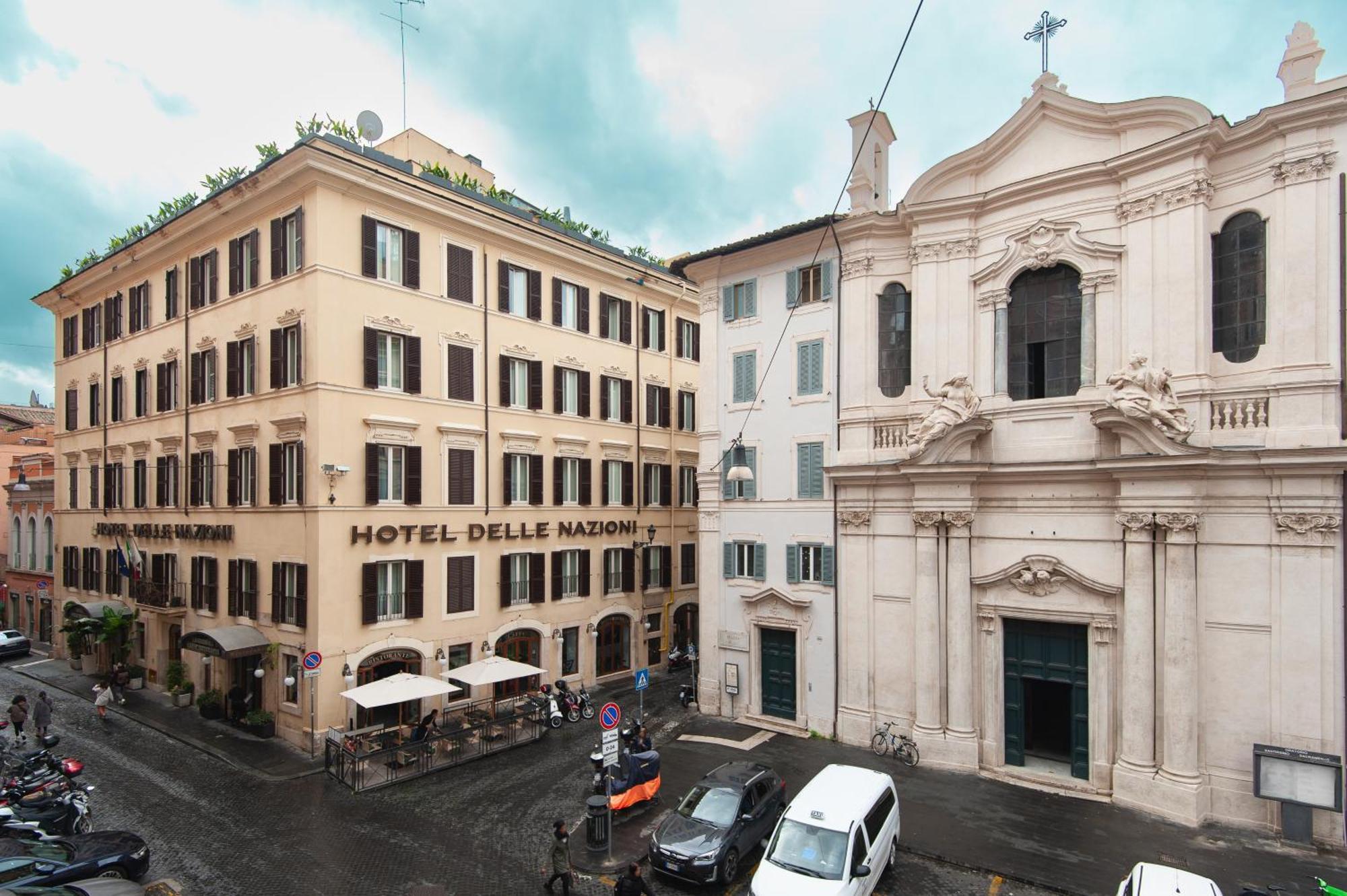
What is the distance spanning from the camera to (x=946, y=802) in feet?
59.1

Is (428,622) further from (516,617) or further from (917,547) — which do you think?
(917,547)

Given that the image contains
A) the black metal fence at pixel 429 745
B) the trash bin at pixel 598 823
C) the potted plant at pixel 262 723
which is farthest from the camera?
the potted plant at pixel 262 723

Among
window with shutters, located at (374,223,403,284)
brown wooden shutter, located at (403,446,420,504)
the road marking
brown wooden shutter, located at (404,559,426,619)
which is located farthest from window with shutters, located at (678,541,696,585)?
window with shutters, located at (374,223,403,284)

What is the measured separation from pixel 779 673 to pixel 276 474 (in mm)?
17864

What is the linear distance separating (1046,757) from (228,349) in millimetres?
29610

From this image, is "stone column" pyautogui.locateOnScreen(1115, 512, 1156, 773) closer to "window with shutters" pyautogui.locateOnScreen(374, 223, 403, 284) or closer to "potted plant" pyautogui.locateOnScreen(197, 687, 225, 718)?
"window with shutters" pyautogui.locateOnScreen(374, 223, 403, 284)

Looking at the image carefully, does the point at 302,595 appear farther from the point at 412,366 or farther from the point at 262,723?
the point at 412,366

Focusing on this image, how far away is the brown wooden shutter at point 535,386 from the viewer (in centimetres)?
2870

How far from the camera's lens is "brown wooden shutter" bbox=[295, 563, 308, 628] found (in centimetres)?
2234

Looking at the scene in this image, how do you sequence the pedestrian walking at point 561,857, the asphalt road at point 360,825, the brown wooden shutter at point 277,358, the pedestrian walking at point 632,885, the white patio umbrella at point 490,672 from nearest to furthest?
the pedestrian walking at point 632,885 < the pedestrian walking at point 561,857 < the asphalt road at point 360,825 < the white patio umbrella at point 490,672 < the brown wooden shutter at point 277,358

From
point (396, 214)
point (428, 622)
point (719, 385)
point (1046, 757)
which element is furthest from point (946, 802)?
point (396, 214)

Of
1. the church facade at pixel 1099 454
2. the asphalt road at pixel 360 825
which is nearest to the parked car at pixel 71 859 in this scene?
the asphalt road at pixel 360 825

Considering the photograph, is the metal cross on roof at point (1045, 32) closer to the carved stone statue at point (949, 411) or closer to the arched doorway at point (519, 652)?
the carved stone statue at point (949, 411)

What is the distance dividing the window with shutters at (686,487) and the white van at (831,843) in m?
21.6
